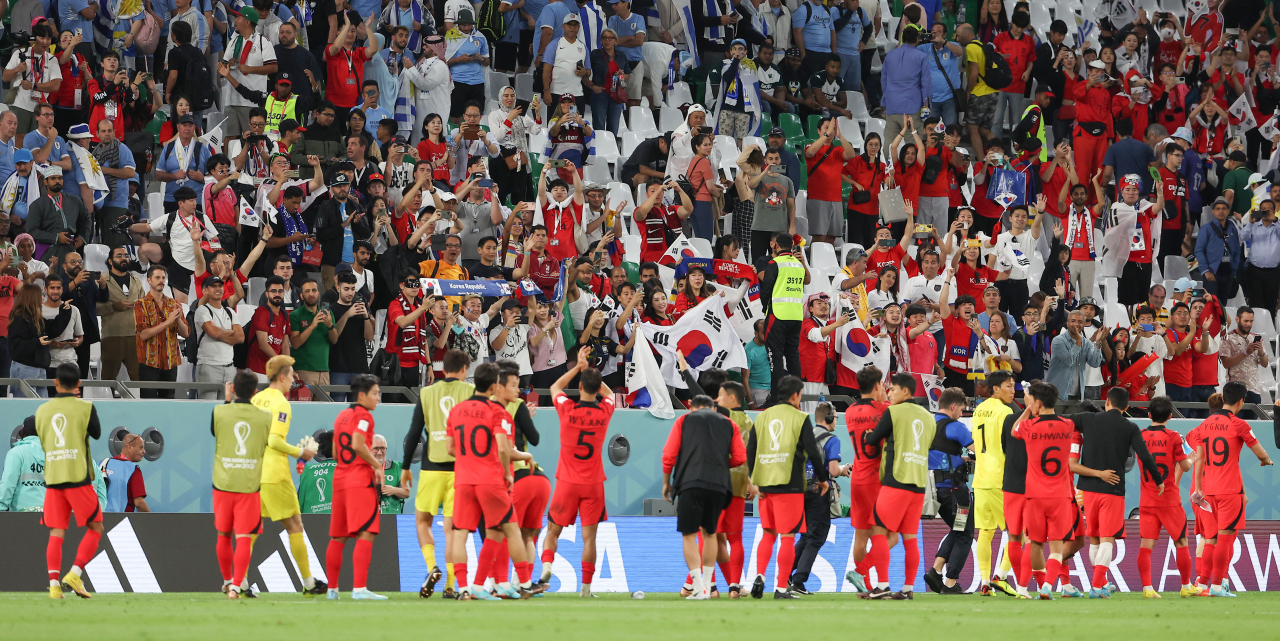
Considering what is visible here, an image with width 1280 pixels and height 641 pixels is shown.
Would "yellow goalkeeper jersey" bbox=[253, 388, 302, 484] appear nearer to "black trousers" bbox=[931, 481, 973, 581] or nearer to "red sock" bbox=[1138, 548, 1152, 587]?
"black trousers" bbox=[931, 481, 973, 581]

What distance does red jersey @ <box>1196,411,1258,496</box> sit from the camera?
46.9 ft

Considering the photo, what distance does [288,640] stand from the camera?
26.8 ft

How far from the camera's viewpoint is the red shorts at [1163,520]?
46.8 ft

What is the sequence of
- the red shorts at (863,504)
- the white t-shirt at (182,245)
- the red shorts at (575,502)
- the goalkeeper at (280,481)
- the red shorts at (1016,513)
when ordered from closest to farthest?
the goalkeeper at (280,481) < the red shorts at (575,502) < the red shorts at (863,504) < the red shorts at (1016,513) < the white t-shirt at (182,245)

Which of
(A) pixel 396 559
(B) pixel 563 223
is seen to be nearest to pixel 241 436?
(A) pixel 396 559

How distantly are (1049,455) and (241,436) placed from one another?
6.82 meters

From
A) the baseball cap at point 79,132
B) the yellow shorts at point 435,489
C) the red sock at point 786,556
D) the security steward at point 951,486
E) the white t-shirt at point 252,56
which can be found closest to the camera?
the yellow shorts at point 435,489

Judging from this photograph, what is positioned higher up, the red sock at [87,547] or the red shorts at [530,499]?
the red shorts at [530,499]

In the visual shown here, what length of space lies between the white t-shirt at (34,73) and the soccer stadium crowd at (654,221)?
0.05 meters

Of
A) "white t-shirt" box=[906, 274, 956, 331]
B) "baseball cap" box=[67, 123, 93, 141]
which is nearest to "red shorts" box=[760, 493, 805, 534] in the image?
"white t-shirt" box=[906, 274, 956, 331]

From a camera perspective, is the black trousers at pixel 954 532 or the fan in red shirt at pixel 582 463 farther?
the black trousers at pixel 954 532

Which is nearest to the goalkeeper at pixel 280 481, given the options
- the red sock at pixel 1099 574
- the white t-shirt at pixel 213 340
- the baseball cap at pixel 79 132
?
the white t-shirt at pixel 213 340

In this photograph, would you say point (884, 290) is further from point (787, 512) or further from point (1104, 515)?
point (787, 512)

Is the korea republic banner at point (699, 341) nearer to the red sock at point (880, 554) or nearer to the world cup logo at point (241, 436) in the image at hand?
the red sock at point (880, 554)
